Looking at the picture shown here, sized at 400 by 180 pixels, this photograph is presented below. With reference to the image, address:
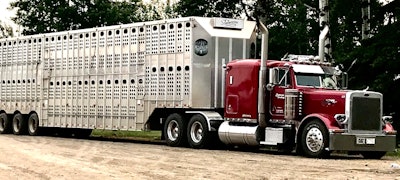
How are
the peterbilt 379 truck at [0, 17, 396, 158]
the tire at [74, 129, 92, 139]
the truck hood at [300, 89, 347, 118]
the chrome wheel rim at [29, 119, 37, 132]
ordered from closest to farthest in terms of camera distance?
the truck hood at [300, 89, 347, 118]
the peterbilt 379 truck at [0, 17, 396, 158]
the chrome wheel rim at [29, 119, 37, 132]
the tire at [74, 129, 92, 139]

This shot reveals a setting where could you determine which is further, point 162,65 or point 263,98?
point 162,65

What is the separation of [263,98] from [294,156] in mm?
2024

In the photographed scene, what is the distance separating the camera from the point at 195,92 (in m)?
24.1

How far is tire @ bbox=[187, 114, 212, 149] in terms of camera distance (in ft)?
76.5

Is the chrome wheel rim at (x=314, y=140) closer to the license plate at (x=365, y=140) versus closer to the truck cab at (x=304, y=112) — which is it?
the truck cab at (x=304, y=112)

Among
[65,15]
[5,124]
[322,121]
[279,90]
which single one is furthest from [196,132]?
[65,15]

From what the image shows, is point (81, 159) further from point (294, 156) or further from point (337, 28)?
point (337, 28)

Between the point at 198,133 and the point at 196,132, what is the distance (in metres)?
0.14

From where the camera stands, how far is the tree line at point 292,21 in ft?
92.5

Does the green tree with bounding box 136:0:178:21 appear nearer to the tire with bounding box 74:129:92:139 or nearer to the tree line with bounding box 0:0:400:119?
the tree line with bounding box 0:0:400:119

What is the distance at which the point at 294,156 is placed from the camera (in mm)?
20906

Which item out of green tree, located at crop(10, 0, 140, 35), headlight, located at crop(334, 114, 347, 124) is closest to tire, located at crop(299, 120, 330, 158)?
headlight, located at crop(334, 114, 347, 124)

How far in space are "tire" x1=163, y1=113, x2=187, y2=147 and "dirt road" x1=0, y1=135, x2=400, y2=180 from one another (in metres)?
2.44

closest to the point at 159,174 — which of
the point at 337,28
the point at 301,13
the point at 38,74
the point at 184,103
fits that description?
the point at 184,103
